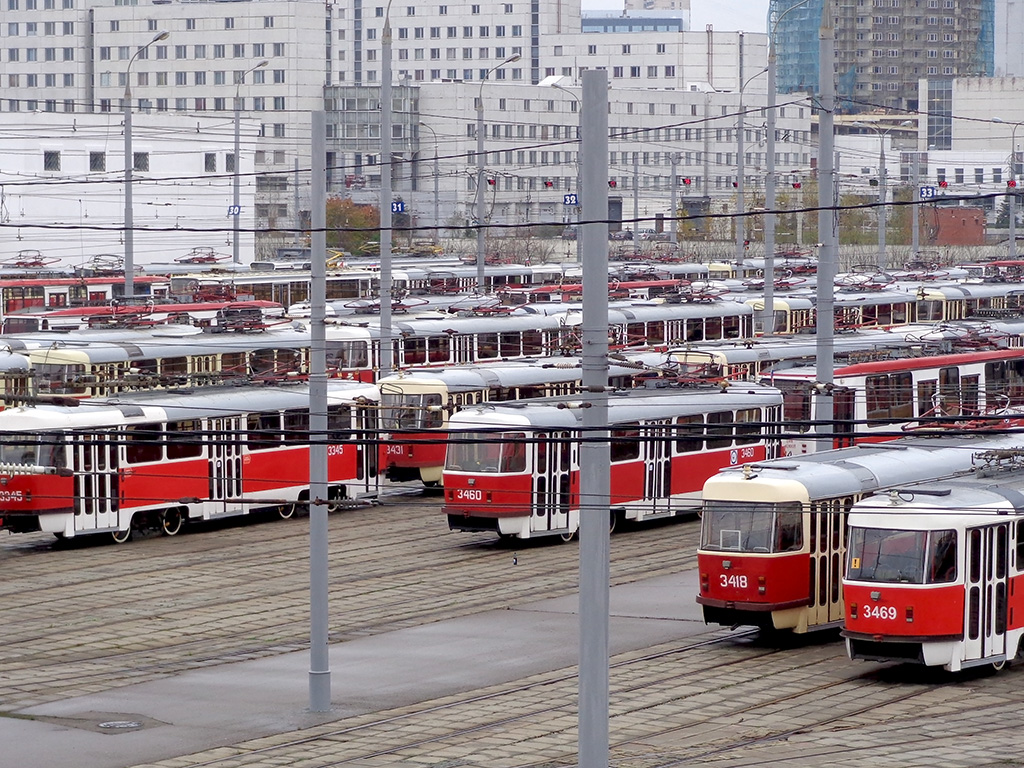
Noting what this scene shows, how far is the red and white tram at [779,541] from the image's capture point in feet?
65.8

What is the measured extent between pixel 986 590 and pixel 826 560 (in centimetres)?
252

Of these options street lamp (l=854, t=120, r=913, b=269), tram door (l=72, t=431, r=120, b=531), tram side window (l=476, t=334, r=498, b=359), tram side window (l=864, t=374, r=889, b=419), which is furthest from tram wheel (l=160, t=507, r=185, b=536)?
street lamp (l=854, t=120, r=913, b=269)

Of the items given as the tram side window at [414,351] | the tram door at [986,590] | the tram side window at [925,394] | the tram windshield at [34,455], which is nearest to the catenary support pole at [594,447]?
the tram door at [986,590]

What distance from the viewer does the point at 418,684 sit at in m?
18.9

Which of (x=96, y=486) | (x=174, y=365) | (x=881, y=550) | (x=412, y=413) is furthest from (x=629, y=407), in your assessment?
(x=174, y=365)

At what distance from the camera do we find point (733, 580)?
20.2 metres

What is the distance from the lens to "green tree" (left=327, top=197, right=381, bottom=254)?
8375cm

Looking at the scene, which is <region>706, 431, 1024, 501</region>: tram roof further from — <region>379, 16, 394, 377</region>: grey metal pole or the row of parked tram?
<region>379, 16, 394, 377</region>: grey metal pole

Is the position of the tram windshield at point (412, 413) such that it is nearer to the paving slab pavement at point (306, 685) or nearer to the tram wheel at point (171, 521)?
the tram wheel at point (171, 521)

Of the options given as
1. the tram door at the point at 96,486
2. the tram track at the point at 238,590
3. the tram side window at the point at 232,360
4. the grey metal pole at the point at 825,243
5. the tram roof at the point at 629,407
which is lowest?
the tram track at the point at 238,590

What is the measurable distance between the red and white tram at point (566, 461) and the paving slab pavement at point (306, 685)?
386 cm

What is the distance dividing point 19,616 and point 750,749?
36.2ft

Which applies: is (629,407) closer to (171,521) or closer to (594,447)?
(171,521)

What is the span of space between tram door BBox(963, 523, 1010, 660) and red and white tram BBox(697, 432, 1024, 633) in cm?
160
